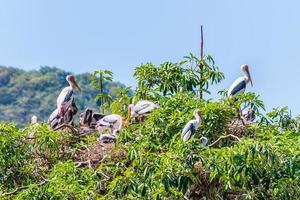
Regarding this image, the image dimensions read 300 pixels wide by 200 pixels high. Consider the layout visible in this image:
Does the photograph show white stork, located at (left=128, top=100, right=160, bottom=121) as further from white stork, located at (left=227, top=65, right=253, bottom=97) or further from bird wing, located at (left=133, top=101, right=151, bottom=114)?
white stork, located at (left=227, top=65, right=253, bottom=97)

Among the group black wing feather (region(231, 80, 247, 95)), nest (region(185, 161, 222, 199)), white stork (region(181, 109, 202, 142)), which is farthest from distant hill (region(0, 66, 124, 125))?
nest (region(185, 161, 222, 199))

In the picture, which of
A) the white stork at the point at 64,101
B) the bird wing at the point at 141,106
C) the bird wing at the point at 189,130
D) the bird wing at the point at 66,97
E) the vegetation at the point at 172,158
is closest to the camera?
the vegetation at the point at 172,158

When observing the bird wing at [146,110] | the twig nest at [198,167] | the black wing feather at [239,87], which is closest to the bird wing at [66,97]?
the bird wing at [146,110]

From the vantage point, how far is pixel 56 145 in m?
13.4

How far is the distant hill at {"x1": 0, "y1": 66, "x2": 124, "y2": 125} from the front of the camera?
51.4 meters

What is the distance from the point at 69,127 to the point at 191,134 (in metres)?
1.93

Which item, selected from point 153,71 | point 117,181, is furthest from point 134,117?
point 117,181

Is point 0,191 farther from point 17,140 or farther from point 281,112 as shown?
point 281,112

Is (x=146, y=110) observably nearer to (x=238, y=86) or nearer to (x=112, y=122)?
(x=112, y=122)

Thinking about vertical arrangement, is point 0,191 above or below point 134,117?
below

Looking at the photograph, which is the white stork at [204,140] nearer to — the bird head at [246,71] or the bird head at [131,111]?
the bird head at [131,111]

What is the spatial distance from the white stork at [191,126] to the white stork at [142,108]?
4.36 ft

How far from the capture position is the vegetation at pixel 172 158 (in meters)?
11.6

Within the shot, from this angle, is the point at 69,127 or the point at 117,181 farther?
the point at 69,127
